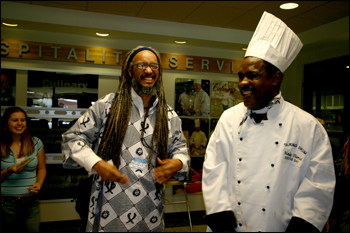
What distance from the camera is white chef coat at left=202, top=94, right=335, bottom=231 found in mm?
1154

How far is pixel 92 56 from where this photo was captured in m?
3.89

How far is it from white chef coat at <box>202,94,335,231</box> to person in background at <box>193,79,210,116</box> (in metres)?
3.01

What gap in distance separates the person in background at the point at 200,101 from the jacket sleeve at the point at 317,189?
3.16 meters

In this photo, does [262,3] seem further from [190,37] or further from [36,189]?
[36,189]

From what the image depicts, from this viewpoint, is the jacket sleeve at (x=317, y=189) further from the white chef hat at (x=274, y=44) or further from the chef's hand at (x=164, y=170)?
the chef's hand at (x=164, y=170)

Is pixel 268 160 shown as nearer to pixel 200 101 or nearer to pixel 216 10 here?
pixel 216 10

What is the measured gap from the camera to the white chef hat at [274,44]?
4.25ft

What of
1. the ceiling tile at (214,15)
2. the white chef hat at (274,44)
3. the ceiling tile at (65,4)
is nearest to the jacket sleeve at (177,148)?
the white chef hat at (274,44)

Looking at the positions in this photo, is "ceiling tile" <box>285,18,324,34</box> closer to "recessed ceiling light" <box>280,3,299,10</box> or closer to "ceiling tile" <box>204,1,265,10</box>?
"recessed ceiling light" <box>280,3,299,10</box>

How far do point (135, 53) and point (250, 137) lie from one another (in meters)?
0.86

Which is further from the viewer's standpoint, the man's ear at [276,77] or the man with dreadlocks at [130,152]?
the man with dreadlocks at [130,152]

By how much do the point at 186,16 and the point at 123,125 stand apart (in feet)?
8.26

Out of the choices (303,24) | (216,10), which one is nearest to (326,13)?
(303,24)

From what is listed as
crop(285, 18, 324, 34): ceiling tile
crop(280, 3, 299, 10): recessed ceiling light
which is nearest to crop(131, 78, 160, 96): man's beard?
crop(280, 3, 299, 10): recessed ceiling light
